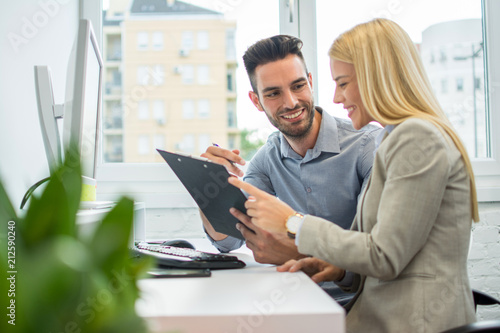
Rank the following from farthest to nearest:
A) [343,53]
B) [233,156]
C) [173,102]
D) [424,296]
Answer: [173,102] < [233,156] < [343,53] < [424,296]

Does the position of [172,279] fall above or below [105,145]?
below

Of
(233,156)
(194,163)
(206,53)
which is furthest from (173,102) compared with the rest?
(194,163)

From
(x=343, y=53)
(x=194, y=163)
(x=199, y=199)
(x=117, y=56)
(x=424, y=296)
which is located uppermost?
(x=117, y=56)

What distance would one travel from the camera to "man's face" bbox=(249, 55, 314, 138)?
5.32ft

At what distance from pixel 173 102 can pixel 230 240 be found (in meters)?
1.06

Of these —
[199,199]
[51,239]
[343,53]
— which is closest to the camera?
[51,239]

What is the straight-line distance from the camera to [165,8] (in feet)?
7.34

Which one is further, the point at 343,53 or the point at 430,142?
the point at 343,53

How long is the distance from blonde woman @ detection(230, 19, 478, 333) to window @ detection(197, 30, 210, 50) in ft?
4.52

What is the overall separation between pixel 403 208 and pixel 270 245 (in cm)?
40

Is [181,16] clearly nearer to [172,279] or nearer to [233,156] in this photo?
[233,156]

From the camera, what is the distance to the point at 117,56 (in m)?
2.25

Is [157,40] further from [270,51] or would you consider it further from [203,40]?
[270,51]

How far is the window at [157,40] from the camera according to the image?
223cm
